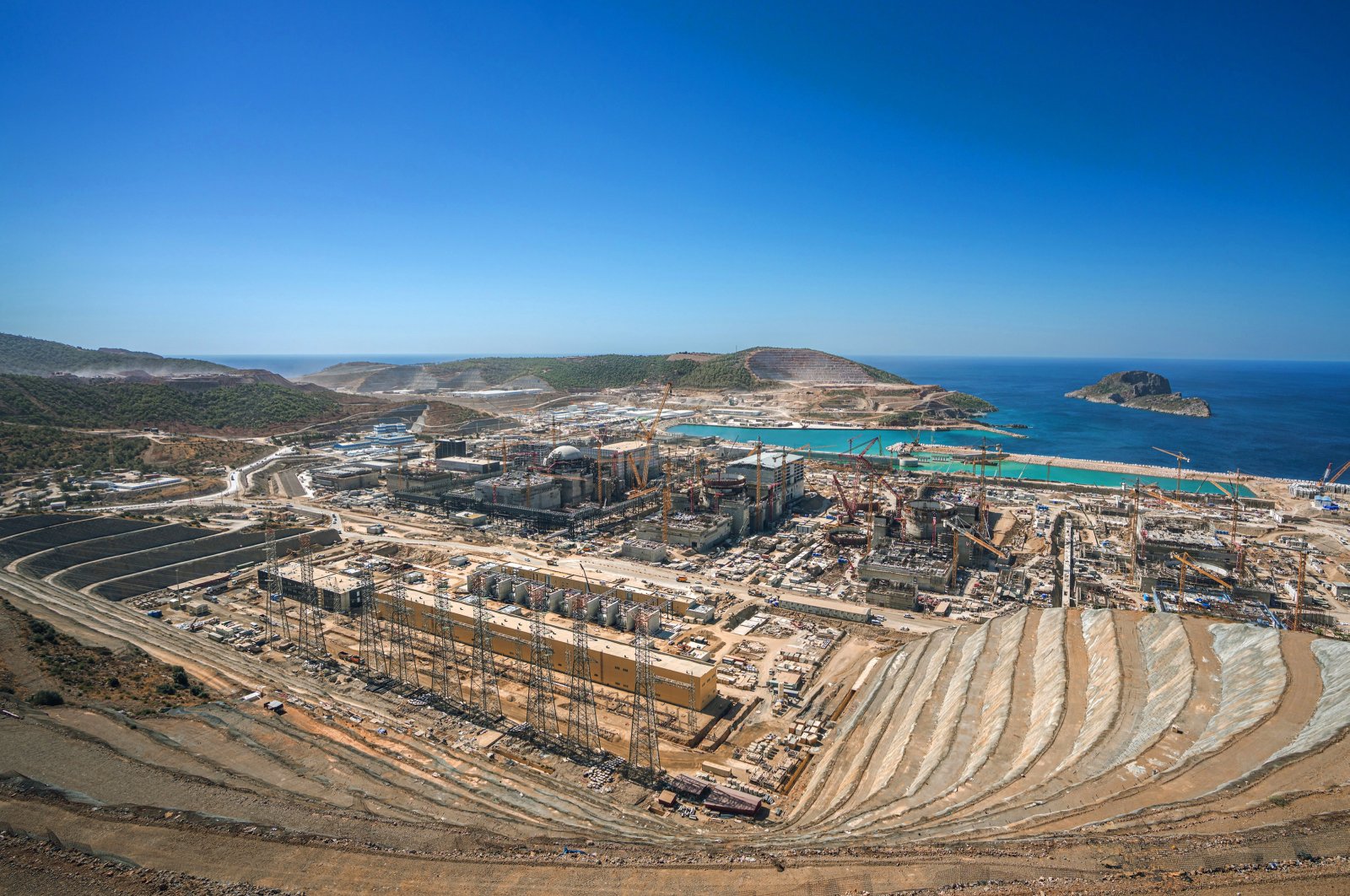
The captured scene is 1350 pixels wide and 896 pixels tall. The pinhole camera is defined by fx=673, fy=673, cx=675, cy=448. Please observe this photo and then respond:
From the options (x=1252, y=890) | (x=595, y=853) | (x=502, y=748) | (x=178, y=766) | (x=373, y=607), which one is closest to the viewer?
(x=1252, y=890)

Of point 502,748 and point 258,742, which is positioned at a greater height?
point 258,742

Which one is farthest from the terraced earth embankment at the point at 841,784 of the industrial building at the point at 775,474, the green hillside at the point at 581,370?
the green hillside at the point at 581,370

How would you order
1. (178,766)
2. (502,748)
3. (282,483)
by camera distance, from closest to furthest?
1. (178,766)
2. (502,748)
3. (282,483)

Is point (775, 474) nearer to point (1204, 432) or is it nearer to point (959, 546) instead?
point (959, 546)

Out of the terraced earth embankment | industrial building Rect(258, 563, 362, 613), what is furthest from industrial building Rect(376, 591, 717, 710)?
the terraced earth embankment

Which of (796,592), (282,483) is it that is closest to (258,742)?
(796,592)

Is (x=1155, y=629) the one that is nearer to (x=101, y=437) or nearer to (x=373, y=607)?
(x=373, y=607)
